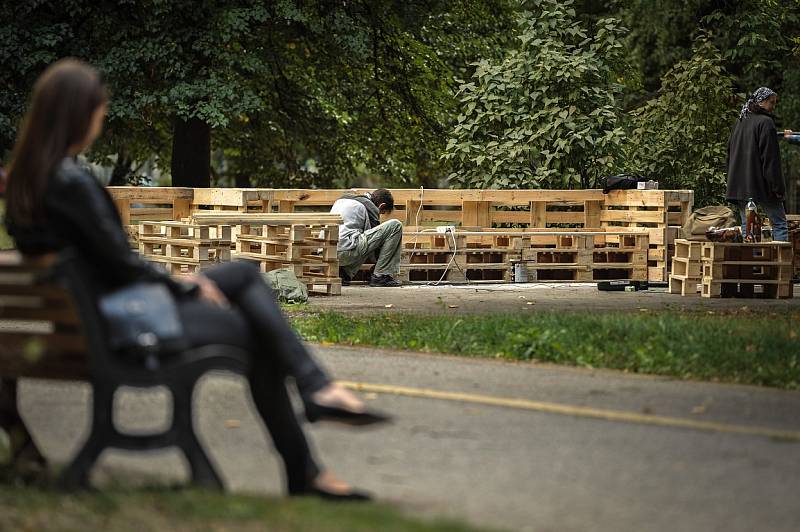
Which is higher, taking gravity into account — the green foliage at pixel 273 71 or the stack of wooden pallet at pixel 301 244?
the green foliage at pixel 273 71

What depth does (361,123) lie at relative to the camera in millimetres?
28547

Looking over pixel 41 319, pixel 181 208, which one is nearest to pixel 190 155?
pixel 181 208

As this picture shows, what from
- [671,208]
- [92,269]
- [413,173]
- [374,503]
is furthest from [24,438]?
[413,173]

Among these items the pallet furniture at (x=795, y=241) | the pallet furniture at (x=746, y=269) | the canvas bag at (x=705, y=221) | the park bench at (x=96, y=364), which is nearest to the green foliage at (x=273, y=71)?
the canvas bag at (x=705, y=221)

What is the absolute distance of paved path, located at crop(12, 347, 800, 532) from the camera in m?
5.57

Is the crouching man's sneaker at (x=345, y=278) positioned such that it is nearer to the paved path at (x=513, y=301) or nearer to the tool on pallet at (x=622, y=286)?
the paved path at (x=513, y=301)

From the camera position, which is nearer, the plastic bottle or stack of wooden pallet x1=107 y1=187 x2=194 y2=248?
the plastic bottle

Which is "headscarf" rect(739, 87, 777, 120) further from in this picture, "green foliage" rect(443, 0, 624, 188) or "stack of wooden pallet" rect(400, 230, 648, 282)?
"green foliage" rect(443, 0, 624, 188)

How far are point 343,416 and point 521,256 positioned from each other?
1357 cm

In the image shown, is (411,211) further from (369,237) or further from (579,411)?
(579,411)

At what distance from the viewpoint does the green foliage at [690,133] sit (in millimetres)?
22938

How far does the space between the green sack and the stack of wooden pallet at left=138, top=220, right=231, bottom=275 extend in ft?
3.90

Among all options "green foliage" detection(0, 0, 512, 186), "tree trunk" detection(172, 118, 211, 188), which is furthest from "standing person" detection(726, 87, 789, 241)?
"tree trunk" detection(172, 118, 211, 188)

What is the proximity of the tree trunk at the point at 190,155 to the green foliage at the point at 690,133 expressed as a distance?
6882 millimetres
